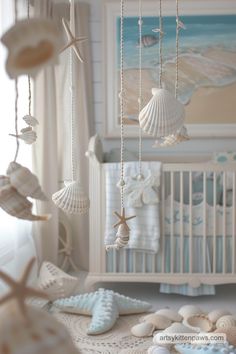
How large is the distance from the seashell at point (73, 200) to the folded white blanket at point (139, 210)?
1503 millimetres

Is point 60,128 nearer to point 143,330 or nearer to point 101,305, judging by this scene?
point 101,305

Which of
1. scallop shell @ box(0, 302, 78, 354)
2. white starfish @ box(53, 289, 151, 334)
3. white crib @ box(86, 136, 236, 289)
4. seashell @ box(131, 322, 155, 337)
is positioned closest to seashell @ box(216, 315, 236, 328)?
seashell @ box(131, 322, 155, 337)

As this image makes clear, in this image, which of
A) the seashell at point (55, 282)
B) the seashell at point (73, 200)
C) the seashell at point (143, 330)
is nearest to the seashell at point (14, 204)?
the seashell at point (73, 200)

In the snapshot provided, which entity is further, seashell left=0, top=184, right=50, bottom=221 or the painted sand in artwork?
the painted sand in artwork

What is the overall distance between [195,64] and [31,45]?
10.1ft

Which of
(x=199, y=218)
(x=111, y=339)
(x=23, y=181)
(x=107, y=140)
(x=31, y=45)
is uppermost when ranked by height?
(x=31, y=45)

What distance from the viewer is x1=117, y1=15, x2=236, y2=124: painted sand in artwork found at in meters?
3.51

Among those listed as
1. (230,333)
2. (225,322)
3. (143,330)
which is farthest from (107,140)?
(230,333)

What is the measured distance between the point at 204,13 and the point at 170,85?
1.68ft

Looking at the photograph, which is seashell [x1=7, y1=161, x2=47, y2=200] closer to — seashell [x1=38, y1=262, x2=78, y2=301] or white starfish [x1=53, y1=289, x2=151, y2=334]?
white starfish [x1=53, y1=289, x2=151, y2=334]

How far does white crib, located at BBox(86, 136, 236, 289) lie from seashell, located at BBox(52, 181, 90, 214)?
156 cm

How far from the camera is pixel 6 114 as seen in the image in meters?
2.63

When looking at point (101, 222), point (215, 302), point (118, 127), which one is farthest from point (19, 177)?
point (118, 127)

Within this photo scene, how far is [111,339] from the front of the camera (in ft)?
7.50
